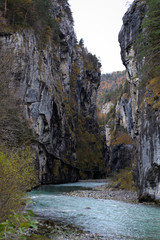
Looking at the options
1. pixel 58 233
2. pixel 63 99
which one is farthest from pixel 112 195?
pixel 63 99

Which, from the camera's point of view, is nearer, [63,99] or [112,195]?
[112,195]

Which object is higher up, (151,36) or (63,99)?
(63,99)

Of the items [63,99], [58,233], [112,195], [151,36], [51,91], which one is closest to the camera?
[58,233]

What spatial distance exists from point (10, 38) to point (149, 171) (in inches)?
1004

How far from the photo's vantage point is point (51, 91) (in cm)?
3997

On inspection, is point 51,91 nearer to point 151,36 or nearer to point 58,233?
point 151,36

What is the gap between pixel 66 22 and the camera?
58906 millimetres

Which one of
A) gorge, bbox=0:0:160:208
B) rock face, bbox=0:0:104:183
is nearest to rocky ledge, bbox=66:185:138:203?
gorge, bbox=0:0:160:208

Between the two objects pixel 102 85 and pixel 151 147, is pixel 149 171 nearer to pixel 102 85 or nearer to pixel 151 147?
pixel 151 147

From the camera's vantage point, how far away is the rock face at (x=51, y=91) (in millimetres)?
32781

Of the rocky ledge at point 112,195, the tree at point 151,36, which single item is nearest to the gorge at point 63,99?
the tree at point 151,36

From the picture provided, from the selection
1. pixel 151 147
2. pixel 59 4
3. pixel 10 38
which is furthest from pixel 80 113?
pixel 151 147

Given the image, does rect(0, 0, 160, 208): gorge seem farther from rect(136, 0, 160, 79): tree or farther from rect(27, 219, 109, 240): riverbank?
rect(27, 219, 109, 240): riverbank

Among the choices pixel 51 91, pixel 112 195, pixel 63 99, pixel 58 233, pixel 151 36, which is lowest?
pixel 112 195
